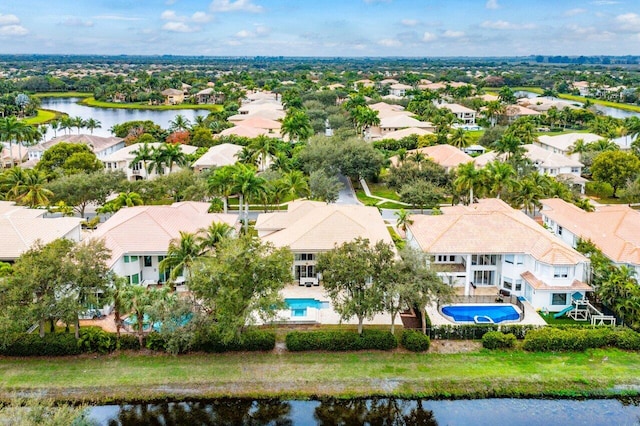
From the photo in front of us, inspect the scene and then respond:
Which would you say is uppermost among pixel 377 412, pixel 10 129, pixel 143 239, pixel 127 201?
pixel 10 129

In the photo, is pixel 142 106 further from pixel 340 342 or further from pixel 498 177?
pixel 340 342

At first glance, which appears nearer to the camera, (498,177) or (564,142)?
(498,177)

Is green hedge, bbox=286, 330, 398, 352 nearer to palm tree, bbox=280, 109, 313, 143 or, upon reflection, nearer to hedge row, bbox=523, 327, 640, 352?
hedge row, bbox=523, 327, 640, 352

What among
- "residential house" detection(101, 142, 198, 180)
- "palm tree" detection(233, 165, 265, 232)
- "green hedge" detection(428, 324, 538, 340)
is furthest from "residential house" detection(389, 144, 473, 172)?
"green hedge" detection(428, 324, 538, 340)

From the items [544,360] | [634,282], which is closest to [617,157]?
[634,282]

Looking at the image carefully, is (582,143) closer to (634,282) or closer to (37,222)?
(634,282)

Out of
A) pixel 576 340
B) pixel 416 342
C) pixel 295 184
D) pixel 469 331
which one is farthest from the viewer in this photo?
pixel 295 184

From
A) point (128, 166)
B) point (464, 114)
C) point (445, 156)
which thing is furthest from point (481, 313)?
point (464, 114)
